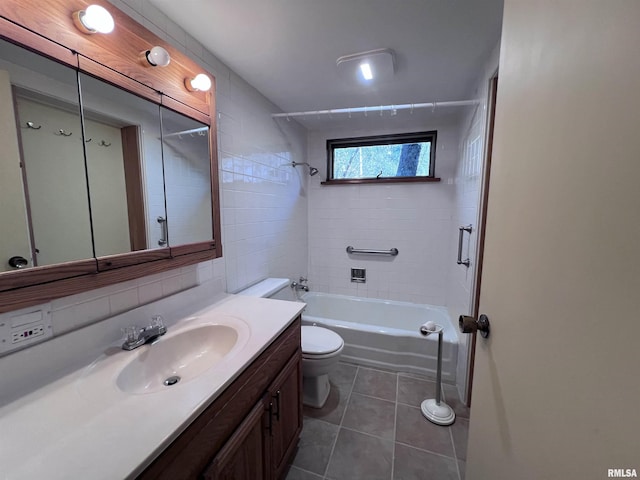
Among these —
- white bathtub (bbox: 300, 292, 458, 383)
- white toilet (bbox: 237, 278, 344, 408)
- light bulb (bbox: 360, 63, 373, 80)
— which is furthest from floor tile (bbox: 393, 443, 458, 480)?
light bulb (bbox: 360, 63, 373, 80)

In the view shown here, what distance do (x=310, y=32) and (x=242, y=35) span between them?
38 cm

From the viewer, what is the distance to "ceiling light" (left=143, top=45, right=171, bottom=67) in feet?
3.39

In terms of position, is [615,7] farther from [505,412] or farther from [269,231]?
[269,231]

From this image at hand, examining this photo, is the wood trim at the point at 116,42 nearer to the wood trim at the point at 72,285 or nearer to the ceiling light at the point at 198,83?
the ceiling light at the point at 198,83

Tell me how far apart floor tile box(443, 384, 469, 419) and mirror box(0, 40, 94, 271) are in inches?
89.4

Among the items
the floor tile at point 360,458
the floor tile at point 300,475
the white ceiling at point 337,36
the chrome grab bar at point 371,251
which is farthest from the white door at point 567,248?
the chrome grab bar at point 371,251

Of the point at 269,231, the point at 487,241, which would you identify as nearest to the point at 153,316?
the point at 269,231

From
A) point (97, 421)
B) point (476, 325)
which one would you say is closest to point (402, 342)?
point (476, 325)

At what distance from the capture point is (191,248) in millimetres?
1307

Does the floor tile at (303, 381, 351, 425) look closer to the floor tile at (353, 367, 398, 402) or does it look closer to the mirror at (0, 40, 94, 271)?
the floor tile at (353, 367, 398, 402)

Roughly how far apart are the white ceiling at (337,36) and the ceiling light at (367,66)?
0.04 meters

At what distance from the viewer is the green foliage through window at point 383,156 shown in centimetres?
270

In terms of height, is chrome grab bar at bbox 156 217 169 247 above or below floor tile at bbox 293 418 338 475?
above

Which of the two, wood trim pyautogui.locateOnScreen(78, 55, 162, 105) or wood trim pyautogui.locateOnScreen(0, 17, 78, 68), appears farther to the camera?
wood trim pyautogui.locateOnScreen(78, 55, 162, 105)
